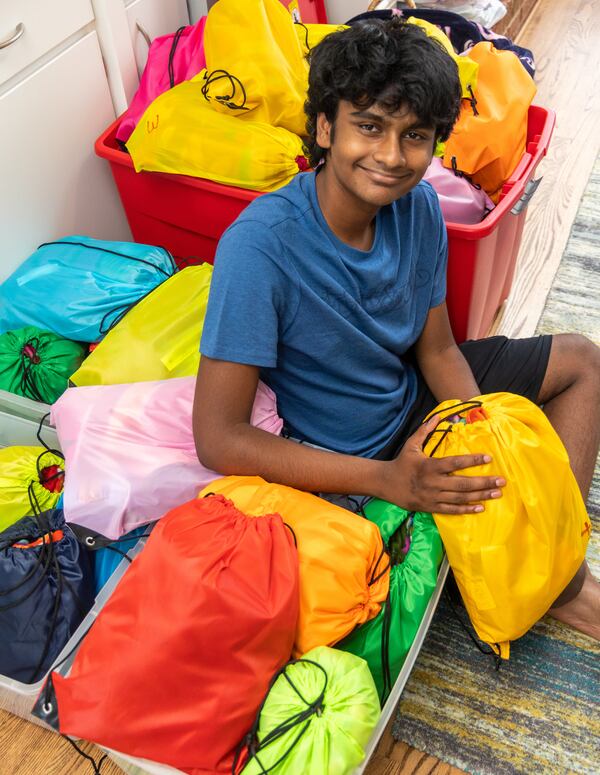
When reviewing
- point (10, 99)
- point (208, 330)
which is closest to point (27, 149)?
point (10, 99)

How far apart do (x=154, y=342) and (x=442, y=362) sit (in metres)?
0.54

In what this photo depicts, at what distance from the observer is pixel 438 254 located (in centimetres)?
140

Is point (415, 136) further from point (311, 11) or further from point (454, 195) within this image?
point (311, 11)

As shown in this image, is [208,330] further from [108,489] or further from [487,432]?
[487,432]

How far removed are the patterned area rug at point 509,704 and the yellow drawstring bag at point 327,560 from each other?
1.15 ft

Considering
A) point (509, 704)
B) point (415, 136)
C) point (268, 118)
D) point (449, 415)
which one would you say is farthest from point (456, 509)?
point (268, 118)

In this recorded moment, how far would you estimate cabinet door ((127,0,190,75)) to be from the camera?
190cm

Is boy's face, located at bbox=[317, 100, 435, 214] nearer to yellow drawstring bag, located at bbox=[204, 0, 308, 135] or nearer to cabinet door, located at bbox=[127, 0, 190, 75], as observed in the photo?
yellow drawstring bag, located at bbox=[204, 0, 308, 135]

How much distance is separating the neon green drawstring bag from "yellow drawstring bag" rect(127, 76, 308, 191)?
26.3 inches

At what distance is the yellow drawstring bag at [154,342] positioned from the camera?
1.47 meters

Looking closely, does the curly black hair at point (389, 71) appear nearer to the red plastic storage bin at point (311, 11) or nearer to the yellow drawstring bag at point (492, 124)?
the yellow drawstring bag at point (492, 124)

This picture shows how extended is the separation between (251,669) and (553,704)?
65cm

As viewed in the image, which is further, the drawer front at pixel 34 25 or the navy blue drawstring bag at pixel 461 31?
the navy blue drawstring bag at pixel 461 31

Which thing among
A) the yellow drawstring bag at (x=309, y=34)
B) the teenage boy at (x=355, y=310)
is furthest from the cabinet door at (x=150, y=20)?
the teenage boy at (x=355, y=310)
